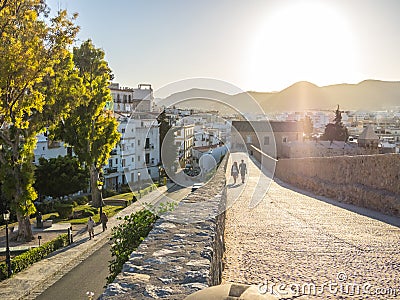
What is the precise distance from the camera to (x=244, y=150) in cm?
4247

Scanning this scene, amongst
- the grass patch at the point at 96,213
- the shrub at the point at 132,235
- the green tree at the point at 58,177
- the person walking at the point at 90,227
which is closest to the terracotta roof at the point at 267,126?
the grass patch at the point at 96,213

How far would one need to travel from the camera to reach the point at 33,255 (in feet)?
50.4

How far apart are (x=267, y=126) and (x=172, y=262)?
44.2m

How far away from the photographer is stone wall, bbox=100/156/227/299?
9.94 feet

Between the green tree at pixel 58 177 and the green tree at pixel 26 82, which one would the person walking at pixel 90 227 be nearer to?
the green tree at pixel 26 82

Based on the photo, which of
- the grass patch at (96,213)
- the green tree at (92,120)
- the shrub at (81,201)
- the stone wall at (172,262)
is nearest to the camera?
the stone wall at (172,262)

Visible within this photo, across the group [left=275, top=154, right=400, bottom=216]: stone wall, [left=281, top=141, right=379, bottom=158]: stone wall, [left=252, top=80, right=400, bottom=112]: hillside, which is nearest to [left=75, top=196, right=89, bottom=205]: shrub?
[left=275, top=154, right=400, bottom=216]: stone wall

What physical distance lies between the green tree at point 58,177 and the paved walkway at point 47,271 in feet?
30.6

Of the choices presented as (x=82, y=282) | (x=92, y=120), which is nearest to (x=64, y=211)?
(x=92, y=120)

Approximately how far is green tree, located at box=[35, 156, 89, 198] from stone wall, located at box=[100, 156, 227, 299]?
77.0 ft

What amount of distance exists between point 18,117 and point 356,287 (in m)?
11.9

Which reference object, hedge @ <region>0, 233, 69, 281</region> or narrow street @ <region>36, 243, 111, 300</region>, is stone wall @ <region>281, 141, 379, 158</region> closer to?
hedge @ <region>0, 233, 69, 281</region>

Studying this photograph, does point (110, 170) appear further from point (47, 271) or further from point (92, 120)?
point (47, 271)

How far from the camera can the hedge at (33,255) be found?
13820 mm
